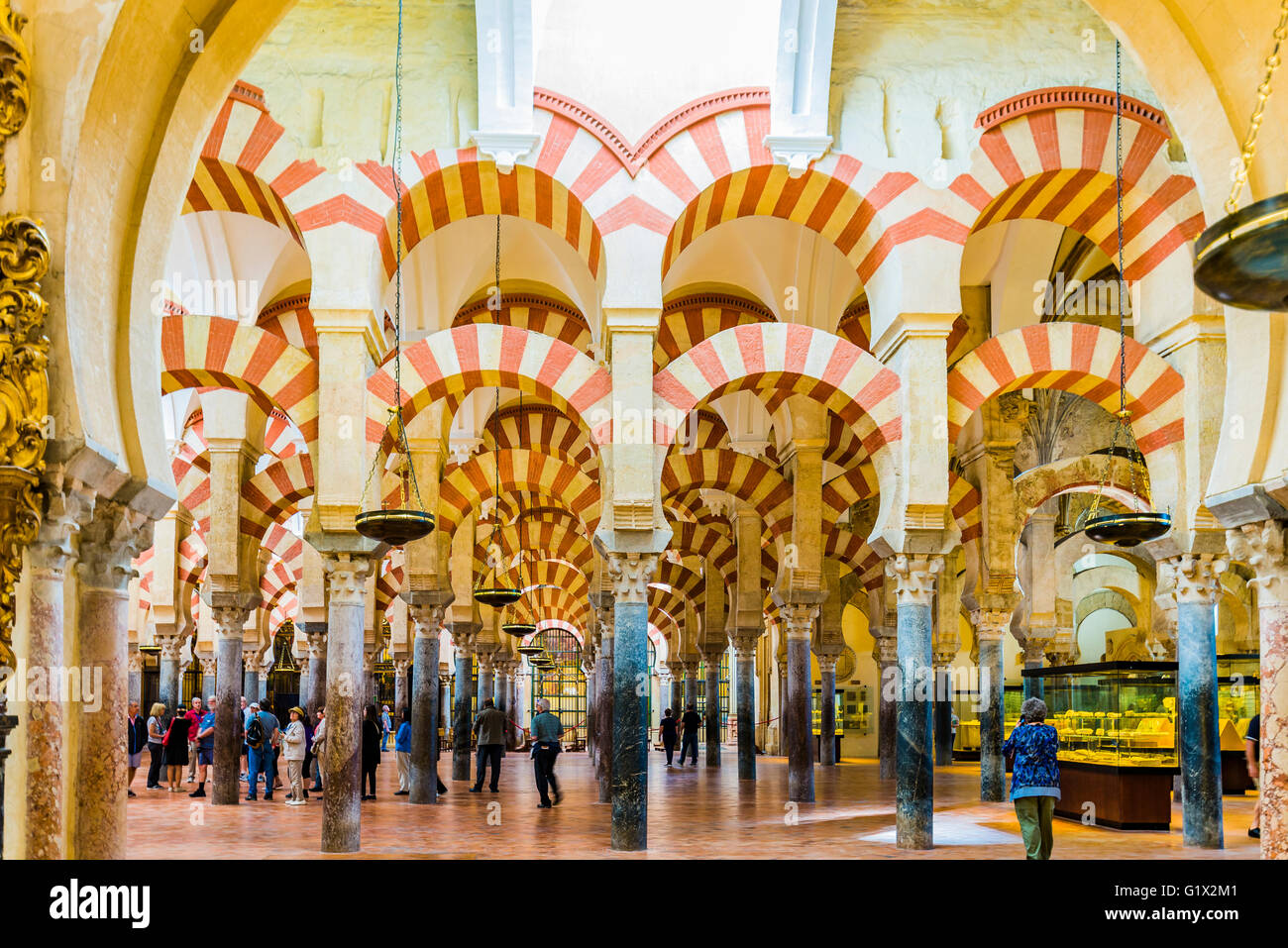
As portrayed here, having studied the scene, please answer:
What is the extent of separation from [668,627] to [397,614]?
13.4 meters

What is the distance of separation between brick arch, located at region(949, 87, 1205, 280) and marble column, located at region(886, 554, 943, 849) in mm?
2846

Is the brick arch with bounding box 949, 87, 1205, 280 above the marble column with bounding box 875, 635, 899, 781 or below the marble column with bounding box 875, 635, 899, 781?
above

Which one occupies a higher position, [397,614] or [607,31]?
[607,31]

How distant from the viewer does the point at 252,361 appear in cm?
972

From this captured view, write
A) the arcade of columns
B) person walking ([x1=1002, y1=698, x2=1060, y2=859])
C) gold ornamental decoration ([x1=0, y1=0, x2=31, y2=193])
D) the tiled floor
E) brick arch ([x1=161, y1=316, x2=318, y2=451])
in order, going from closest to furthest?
gold ornamental decoration ([x1=0, y1=0, x2=31, y2=193])
the arcade of columns
person walking ([x1=1002, y1=698, x2=1060, y2=859])
the tiled floor
brick arch ([x1=161, y1=316, x2=318, y2=451])

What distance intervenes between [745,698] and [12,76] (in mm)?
14099

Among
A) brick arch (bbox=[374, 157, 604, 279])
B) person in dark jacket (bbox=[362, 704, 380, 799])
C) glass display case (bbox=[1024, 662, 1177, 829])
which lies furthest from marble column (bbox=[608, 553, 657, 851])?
glass display case (bbox=[1024, 662, 1177, 829])

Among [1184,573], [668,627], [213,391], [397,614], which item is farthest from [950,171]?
[668,627]

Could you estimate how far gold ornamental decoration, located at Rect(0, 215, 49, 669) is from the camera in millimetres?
4234

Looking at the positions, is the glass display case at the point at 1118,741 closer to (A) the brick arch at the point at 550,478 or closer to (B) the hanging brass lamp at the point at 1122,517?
(B) the hanging brass lamp at the point at 1122,517

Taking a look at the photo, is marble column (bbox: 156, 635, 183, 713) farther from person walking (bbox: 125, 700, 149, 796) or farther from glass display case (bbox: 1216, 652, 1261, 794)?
glass display case (bbox: 1216, 652, 1261, 794)

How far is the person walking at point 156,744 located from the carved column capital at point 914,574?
33.1ft
